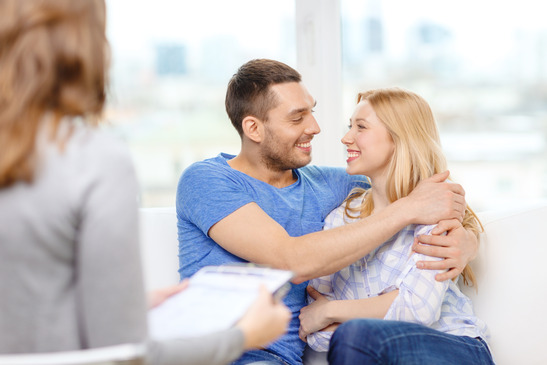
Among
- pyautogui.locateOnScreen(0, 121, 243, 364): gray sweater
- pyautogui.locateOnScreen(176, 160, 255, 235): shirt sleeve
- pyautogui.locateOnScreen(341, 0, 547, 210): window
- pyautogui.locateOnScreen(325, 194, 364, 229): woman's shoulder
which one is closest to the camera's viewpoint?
pyautogui.locateOnScreen(0, 121, 243, 364): gray sweater

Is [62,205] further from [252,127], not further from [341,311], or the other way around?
[252,127]

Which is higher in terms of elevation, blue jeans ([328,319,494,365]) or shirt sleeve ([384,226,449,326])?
shirt sleeve ([384,226,449,326])

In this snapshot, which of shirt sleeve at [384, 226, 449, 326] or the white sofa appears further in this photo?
the white sofa

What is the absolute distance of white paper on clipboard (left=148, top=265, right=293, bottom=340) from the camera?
1.00 meters

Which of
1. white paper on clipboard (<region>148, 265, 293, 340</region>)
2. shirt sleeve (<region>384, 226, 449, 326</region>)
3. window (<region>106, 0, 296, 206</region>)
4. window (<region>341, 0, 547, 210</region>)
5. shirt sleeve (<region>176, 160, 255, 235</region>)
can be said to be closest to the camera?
white paper on clipboard (<region>148, 265, 293, 340</region>)

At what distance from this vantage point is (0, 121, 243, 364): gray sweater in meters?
0.87

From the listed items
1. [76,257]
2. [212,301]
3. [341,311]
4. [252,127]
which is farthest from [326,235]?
[76,257]

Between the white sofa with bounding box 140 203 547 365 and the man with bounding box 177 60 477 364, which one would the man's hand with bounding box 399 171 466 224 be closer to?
the man with bounding box 177 60 477 364

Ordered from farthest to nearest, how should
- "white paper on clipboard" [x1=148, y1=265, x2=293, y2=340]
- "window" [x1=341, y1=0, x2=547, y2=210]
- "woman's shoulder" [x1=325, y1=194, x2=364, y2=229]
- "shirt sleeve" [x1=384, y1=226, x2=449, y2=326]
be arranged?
"window" [x1=341, y1=0, x2=547, y2=210] < "woman's shoulder" [x1=325, y1=194, x2=364, y2=229] < "shirt sleeve" [x1=384, y1=226, x2=449, y2=326] < "white paper on clipboard" [x1=148, y1=265, x2=293, y2=340]

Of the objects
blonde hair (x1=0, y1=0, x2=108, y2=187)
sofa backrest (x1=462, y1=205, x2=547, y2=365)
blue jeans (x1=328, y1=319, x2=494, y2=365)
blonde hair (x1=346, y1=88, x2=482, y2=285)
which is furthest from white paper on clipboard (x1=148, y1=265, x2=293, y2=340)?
sofa backrest (x1=462, y1=205, x2=547, y2=365)

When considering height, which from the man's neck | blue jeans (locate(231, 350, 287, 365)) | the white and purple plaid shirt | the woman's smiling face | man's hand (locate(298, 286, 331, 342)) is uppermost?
the woman's smiling face

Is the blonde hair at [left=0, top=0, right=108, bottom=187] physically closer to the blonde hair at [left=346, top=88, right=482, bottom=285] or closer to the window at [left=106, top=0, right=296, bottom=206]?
the blonde hair at [left=346, top=88, right=482, bottom=285]

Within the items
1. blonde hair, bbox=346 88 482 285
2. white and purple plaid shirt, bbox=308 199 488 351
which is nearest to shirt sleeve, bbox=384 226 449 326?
white and purple plaid shirt, bbox=308 199 488 351

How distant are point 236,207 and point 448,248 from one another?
0.60 m
